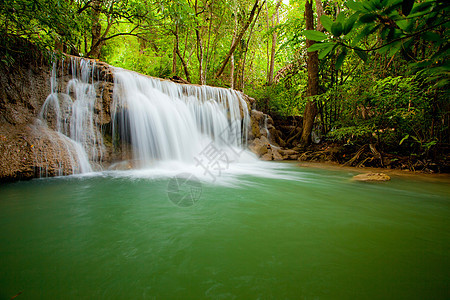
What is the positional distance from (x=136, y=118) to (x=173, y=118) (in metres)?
1.21

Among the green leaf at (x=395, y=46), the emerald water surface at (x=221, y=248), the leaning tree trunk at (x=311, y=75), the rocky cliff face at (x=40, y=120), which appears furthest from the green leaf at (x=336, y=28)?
the leaning tree trunk at (x=311, y=75)

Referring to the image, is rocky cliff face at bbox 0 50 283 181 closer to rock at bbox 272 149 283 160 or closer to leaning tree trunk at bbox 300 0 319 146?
rock at bbox 272 149 283 160

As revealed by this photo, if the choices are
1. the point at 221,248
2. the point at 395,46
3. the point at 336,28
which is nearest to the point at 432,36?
the point at 395,46

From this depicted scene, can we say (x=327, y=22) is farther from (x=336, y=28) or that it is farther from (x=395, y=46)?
(x=395, y=46)

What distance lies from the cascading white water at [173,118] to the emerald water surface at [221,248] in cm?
321

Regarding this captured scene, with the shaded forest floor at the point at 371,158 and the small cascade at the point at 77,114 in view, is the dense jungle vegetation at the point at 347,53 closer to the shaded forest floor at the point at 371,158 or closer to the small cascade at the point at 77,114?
the shaded forest floor at the point at 371,158

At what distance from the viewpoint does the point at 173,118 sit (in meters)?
6.61

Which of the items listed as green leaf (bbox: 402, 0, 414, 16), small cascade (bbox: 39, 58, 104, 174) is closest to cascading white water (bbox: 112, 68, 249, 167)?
small cascade (bbox: 39, 58, 104, 174)

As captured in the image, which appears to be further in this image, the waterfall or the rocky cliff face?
the waterfall

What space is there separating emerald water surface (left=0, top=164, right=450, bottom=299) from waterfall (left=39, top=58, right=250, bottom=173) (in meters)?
2.49

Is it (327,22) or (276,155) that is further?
(276,155)

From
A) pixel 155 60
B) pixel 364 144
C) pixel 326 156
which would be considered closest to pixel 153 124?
pixel 326 156

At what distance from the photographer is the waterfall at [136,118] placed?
4.81 metres

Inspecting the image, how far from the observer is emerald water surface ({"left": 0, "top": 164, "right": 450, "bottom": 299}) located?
3.51 ft
